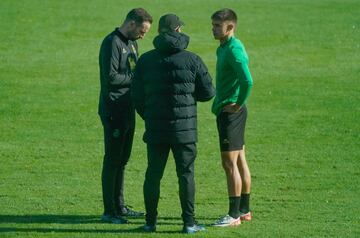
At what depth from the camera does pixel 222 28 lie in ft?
35.4

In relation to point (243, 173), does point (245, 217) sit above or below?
below

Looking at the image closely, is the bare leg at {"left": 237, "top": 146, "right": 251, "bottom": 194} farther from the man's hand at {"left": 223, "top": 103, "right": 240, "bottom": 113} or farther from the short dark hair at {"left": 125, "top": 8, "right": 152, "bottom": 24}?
the short dark hair at {"left": 125, "top": 8, "right": 152, "bottom": 24}

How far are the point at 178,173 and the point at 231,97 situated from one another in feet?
3.36

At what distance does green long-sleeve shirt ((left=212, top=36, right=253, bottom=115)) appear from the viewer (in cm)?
1070

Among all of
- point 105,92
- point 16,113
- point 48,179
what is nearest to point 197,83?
point 105,92

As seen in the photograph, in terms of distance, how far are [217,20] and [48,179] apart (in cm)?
370

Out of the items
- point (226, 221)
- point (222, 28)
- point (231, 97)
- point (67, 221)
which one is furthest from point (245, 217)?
point (222, 28)

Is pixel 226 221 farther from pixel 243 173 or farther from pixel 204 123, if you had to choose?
pixel 204 123

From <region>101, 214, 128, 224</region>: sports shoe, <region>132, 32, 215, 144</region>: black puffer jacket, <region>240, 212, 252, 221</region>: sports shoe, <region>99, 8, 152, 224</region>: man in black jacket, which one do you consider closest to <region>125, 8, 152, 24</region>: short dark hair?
<region>99, 8, 152, 224</region>: man in black jacket

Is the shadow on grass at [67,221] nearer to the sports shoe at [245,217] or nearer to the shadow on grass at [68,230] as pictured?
the shadow on grass at [68,230]

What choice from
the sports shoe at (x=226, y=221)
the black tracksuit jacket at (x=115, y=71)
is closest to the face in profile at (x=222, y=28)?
the black tracksuit jacket at (x=115, y=71)

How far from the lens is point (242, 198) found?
37.2ft

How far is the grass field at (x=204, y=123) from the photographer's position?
37.8ft

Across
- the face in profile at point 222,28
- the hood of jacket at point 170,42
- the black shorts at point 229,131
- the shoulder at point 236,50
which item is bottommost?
the black shorts at point 229,131
